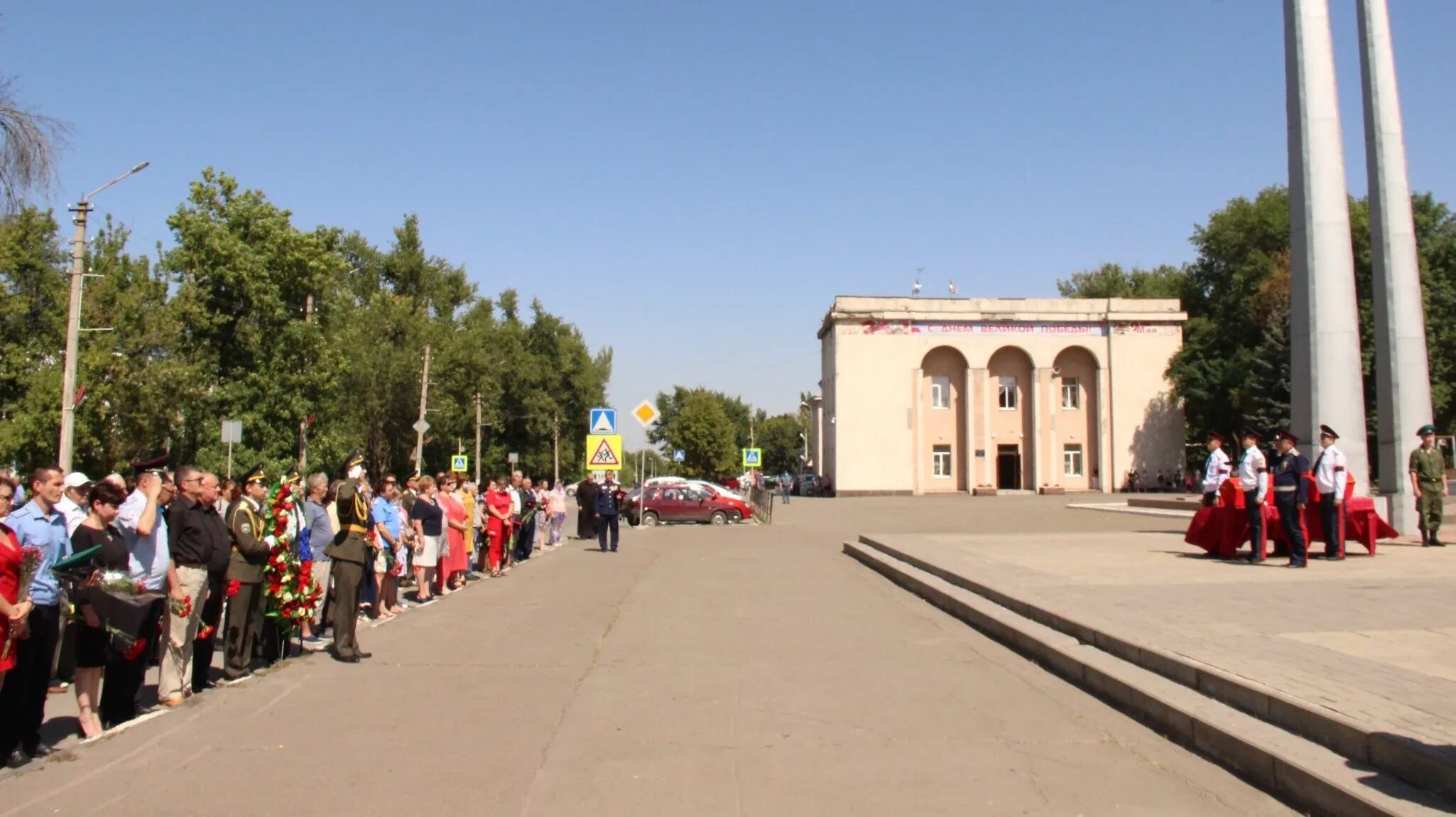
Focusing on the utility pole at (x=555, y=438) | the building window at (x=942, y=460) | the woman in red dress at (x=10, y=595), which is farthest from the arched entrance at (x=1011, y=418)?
the woman in red dress at (x=10, y=595)

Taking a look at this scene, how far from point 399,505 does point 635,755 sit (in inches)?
333

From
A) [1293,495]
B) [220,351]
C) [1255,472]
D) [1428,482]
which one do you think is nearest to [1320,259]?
[1428,482]

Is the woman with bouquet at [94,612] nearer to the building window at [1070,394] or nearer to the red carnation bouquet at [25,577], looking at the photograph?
the red carnation bouquet at [25,577]

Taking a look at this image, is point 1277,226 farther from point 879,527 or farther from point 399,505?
point 399,505

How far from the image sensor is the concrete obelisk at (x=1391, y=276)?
1942 cm

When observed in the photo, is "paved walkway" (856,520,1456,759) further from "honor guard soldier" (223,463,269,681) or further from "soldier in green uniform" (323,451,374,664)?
"honor guard soldier" (223,463,269,681)

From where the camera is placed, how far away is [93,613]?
6770 millimetres

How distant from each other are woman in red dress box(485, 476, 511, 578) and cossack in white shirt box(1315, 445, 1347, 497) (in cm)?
1223

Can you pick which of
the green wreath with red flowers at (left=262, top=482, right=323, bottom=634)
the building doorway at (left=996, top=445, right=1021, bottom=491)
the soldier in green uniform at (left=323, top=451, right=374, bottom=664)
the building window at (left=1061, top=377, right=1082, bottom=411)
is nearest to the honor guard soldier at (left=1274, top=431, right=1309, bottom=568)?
the soldier in green uniform at (left=323, top=451, right=374, bottom=664)

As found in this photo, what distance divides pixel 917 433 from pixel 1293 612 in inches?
2145

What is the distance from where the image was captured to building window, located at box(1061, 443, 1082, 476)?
66.0 metres

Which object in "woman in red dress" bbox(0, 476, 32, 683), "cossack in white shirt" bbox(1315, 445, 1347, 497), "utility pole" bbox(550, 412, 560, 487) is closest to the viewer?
"woman in red dress" bbox(0, 476, 32, 683)

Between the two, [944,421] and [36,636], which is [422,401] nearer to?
[944,421]

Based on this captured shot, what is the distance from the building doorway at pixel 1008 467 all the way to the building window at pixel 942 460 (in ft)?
9.94
